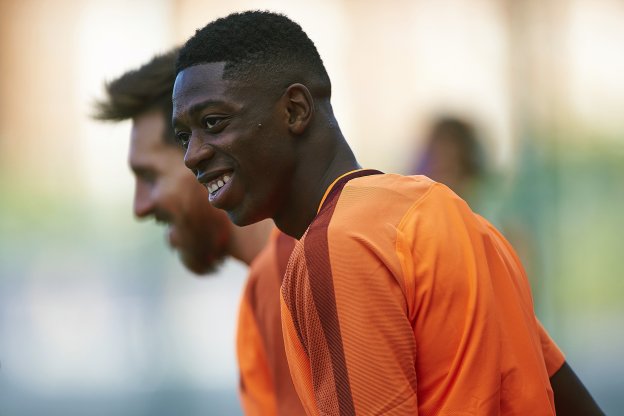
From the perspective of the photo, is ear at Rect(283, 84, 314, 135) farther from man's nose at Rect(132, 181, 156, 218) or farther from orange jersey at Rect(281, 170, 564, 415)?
man's nose at Rect(132, 181, 156, 218)

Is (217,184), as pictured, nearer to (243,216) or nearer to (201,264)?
(243,216)

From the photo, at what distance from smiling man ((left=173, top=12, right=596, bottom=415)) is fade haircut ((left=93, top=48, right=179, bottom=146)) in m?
1.45

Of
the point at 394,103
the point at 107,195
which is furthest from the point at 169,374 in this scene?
the point at 394,103

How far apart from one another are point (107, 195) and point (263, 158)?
4.96m

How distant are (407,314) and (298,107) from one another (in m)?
0.54

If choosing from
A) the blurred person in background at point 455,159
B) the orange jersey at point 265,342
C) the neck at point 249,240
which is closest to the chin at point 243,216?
the orange jersey at point 265,342

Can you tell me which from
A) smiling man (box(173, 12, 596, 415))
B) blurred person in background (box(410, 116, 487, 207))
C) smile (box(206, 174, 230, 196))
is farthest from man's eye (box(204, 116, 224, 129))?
blurred person in background (box(410, 116, 487, 207))

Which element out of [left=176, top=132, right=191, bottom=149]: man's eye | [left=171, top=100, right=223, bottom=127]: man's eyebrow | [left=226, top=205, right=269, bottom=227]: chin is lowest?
[left=226, top=205, right=269, bottom=227]: chin

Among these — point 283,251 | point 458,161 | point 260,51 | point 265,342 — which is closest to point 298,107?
point 260,51

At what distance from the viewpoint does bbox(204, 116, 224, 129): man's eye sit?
223 centimetres

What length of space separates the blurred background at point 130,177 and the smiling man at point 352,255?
458 cm

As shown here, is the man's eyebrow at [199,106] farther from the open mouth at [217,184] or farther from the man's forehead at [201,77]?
the open mouth at [217,184]

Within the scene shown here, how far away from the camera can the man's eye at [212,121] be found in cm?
223

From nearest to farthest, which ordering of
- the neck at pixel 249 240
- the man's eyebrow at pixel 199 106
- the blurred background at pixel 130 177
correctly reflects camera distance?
the man's eyebrow at pixel 199 106, the neck at pixel 249 240, the blurred background at pixel 130 177
